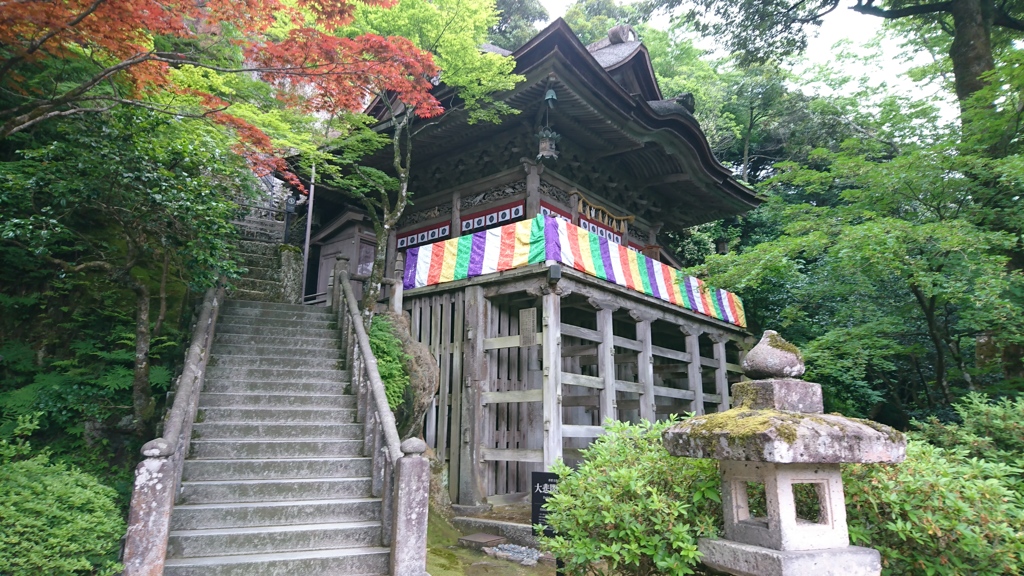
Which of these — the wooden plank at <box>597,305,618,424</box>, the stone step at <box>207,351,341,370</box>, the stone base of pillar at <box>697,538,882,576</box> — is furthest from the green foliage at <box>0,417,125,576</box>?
the wooden plank at <box>597,305,618,424</box>

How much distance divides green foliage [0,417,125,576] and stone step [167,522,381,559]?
1.98 ft

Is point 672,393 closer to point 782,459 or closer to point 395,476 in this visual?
point 395,476

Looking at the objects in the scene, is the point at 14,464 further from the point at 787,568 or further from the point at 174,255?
the point at 787,568

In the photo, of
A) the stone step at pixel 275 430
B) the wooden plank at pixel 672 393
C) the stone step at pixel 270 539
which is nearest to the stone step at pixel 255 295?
the stone step at pixel 275 430

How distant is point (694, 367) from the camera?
12547 millimetres

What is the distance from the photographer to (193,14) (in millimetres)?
6410

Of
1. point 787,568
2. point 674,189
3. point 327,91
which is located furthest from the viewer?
point 674,189

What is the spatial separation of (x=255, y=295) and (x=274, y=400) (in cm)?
566

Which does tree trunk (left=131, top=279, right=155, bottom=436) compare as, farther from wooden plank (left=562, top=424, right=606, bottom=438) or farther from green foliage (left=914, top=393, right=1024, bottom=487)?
green foliage (left=914, top=393, right=1024, bottom=487)

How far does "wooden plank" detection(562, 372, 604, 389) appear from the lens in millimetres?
9156

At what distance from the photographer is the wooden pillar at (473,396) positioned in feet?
30.9

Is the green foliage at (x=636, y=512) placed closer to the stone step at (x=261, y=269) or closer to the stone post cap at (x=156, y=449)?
the stone post cap at (x=156, y=449)

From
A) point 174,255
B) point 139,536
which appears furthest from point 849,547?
point 174,255

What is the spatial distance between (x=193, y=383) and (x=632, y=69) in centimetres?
1159
